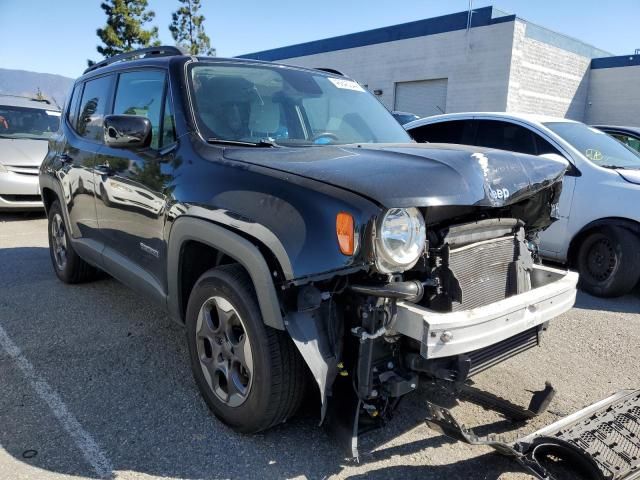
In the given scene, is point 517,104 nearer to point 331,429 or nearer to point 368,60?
point 368,60

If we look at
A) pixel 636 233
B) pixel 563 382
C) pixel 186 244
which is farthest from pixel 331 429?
pixel 636 233

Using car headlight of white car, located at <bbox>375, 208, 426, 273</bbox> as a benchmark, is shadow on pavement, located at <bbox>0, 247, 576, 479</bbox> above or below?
below

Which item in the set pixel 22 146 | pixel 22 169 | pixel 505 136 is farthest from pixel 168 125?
pixel 22 146

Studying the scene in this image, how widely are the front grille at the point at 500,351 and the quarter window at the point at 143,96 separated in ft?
7.21

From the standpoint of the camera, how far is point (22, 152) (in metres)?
8.79

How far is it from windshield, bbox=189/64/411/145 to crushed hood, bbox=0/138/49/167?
21.1ft

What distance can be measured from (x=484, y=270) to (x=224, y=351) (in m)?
1.37

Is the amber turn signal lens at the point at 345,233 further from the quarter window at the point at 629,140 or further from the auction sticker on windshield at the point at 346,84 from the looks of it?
the quarter window at the point at 629,140

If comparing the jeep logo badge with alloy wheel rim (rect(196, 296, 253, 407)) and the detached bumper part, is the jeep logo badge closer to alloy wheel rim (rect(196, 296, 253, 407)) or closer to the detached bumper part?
the detached bumper part

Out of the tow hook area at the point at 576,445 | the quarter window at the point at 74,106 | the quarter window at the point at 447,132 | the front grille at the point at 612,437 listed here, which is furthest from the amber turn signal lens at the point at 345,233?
the quarter window at the point at 447,132

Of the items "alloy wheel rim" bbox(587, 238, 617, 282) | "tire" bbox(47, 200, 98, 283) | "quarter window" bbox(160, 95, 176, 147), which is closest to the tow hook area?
"quarter window" bbox(160, 95, 176, 147)

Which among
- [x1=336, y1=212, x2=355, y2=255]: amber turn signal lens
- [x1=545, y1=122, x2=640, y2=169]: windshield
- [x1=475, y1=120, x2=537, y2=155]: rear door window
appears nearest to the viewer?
[x1=336, y1=212, x2=355, y2=255]: amber turn signal lens

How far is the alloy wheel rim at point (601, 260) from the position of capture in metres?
5.09

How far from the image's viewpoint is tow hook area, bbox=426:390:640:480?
6.98 ft
